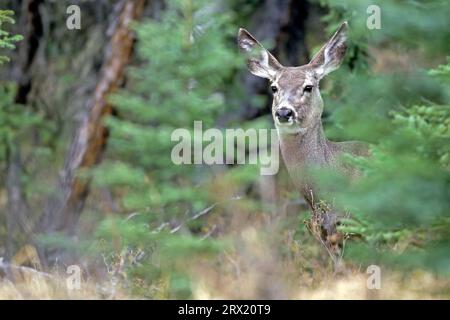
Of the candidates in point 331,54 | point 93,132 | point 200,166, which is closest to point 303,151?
point 331,54

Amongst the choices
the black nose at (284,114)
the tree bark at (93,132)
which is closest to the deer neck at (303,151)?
the black nose at (284,114)

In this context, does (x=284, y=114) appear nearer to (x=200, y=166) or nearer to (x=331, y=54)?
(x=331, y=54)

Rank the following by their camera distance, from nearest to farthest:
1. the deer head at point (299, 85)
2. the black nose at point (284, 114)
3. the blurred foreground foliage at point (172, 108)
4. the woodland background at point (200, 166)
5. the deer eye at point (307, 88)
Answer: the woodland background at point (200, 166), the black nose at point (284, 114), the deer head at point (299, 85), the deer eye at point (307, 88), the blurred foreground foliage at point (172, 108)

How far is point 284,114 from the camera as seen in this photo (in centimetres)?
922

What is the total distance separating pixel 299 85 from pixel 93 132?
15.7ft

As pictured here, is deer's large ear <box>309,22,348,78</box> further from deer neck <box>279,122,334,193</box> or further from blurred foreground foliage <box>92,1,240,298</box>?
blurred foreground foliage <box>92,1,240,298</box>

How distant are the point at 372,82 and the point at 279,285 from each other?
1493 mm

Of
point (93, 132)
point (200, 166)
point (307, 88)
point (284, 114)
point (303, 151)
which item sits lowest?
point (200, 166)

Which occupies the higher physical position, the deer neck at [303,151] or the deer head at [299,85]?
the deer head at [299,85]

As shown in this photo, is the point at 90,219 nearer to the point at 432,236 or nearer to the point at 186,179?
the point at 186,179

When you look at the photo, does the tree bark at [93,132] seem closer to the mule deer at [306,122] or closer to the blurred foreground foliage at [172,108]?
the blurred foreground foliage at [172,108]

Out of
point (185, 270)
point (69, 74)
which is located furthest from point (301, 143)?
point (69, 74)

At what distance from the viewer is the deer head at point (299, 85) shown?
936cm

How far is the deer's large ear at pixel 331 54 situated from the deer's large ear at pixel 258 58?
38cm
